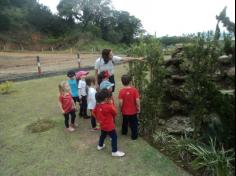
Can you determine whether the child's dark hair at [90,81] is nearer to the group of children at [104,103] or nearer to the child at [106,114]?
the group of children at [104,103]

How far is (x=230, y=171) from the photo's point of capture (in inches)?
167

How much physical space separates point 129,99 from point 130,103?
0.29ft

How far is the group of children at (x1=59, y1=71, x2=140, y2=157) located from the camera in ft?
16.9

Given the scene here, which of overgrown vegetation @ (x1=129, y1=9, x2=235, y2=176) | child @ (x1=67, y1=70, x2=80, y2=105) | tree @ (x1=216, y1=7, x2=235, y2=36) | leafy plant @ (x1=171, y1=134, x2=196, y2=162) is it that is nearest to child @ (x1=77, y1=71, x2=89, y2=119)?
child @ (x1=67, y1=70, x2=80, y2=105)

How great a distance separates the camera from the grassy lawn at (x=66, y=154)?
4840mm

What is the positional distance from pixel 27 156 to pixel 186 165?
9.32 ft

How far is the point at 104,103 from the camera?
5.14 metres

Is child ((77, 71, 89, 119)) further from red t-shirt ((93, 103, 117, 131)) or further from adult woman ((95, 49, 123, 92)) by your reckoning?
red t-shirt ((93, 103, 117, 131))

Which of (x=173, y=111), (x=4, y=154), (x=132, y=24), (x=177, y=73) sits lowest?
(x=4, y=154)

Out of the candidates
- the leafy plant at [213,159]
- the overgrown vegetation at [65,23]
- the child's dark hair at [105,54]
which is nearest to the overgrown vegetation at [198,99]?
the leafy plant at [213,159]

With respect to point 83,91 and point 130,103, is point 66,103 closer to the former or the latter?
point 83,91

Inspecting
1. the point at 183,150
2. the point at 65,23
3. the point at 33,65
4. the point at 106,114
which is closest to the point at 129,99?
the point at 106,114

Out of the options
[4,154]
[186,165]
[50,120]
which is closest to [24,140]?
[4,154]

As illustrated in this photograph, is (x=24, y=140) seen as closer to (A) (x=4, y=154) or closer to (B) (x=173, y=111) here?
(A) (x=4, y=154)
